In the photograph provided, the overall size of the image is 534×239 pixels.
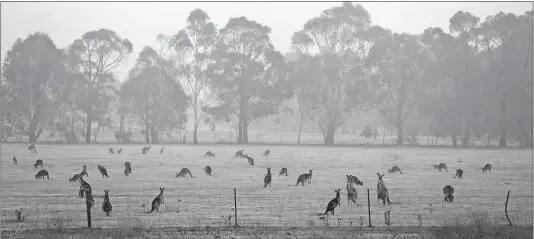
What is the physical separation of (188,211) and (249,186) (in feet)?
24.9

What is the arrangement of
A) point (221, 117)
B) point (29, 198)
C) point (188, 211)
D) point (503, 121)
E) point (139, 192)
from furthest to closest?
point (221, 117) → point (503, 121) → point (139, 192) → point (29, 198) → point (188, 211)

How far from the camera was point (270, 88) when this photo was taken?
7056 cm

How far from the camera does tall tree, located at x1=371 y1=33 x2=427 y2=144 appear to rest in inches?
2749

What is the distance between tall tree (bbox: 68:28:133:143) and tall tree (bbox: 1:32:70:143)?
2951 millimetres

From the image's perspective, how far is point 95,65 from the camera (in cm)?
7369

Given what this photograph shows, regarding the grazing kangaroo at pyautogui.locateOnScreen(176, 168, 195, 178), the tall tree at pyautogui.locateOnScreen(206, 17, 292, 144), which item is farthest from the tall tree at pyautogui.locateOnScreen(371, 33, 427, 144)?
the grazing kangaroo at pyautogui.locateOnScreen(176, 168, 195, 178)

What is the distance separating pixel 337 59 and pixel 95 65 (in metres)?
32.6

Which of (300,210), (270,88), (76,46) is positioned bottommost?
(300,210)

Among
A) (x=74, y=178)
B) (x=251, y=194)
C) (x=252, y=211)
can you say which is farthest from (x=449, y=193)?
(x=74, y=178)

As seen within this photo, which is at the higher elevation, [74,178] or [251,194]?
[74,178]

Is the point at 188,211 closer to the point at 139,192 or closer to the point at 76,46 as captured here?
the point at 139,192

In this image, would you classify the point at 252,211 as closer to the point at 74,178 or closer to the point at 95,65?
the point at 74,178

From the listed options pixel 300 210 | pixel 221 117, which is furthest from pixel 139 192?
pixel 221 117

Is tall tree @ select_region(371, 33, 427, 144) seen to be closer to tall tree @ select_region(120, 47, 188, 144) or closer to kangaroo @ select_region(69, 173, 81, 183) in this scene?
tall tree @ select_region(120, 47, 188, 144)
